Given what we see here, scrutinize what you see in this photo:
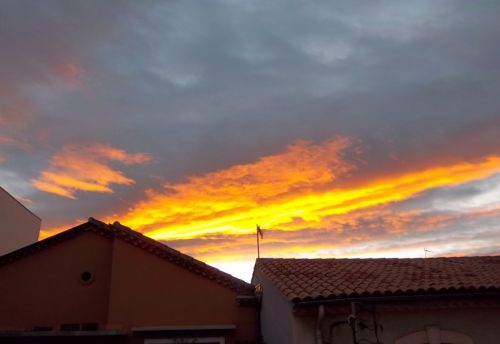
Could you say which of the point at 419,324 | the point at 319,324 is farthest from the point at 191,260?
the point at 419,324

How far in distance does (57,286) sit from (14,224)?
11688 mm

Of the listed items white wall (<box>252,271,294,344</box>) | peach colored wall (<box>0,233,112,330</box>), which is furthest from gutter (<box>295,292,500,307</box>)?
peach colored wall (<box>0,233,112,330</box>)

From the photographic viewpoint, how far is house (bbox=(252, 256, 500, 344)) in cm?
1012

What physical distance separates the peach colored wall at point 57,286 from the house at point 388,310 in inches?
251

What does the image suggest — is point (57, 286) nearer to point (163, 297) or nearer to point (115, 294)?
point (115, 294)

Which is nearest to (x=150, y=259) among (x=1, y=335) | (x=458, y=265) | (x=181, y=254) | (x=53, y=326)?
(x=181, y=254)

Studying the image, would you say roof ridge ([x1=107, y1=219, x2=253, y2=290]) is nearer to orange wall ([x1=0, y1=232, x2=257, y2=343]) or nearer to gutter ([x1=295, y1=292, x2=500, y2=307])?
orange wall ([x1=0, y1=232, x2=257, y2=343])

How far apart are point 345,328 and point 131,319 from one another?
273 inches

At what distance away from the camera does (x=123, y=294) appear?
13.7 metres

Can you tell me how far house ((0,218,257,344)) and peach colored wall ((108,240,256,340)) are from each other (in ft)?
0.10

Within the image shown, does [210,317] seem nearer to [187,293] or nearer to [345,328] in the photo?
[187,293]

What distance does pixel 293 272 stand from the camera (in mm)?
12891

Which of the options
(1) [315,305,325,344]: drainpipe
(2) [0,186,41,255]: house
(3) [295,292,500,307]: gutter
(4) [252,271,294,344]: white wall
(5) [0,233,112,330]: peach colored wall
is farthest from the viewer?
Answer: (2) [0,186,41,255]: house

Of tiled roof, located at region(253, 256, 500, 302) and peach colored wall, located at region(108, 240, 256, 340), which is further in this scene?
peach colored wall, located at region(108, 240, 256, 340)
